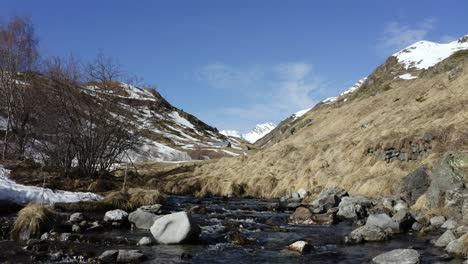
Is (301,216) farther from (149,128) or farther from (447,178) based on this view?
(149,128)

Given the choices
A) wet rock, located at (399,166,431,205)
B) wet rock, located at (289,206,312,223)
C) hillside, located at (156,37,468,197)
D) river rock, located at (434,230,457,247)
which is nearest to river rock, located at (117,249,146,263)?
river rock, located at (434,230,457,247)

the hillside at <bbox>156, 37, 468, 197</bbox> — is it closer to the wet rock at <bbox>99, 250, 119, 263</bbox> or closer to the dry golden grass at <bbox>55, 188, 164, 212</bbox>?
the dry golden grass at <bbox>55, 188, 164, 212</bbox>

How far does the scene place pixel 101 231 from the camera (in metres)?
17.7

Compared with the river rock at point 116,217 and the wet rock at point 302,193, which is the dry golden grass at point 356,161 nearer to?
the wet rock at point 302,193

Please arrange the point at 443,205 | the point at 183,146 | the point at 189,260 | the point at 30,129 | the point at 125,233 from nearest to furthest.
Result: the point at 189,260
the point at 125,233
the point at 443,205
the point at 30,129
the point at 183,146

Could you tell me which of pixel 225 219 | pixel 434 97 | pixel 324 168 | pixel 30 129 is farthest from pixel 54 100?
pixel 434 97

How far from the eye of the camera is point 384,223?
1828 cm

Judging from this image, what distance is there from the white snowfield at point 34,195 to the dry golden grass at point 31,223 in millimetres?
5150

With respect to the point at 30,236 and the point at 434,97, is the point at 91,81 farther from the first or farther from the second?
the point at 434,97

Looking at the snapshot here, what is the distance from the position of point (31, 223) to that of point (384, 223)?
14.3 metres

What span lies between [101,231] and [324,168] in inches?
883

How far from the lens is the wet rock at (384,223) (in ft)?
58.8

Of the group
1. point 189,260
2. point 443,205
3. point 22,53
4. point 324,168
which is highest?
point 22,53

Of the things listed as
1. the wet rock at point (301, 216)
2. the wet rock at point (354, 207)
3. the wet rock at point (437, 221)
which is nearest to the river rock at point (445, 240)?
the wet rock at point (437, 221)
